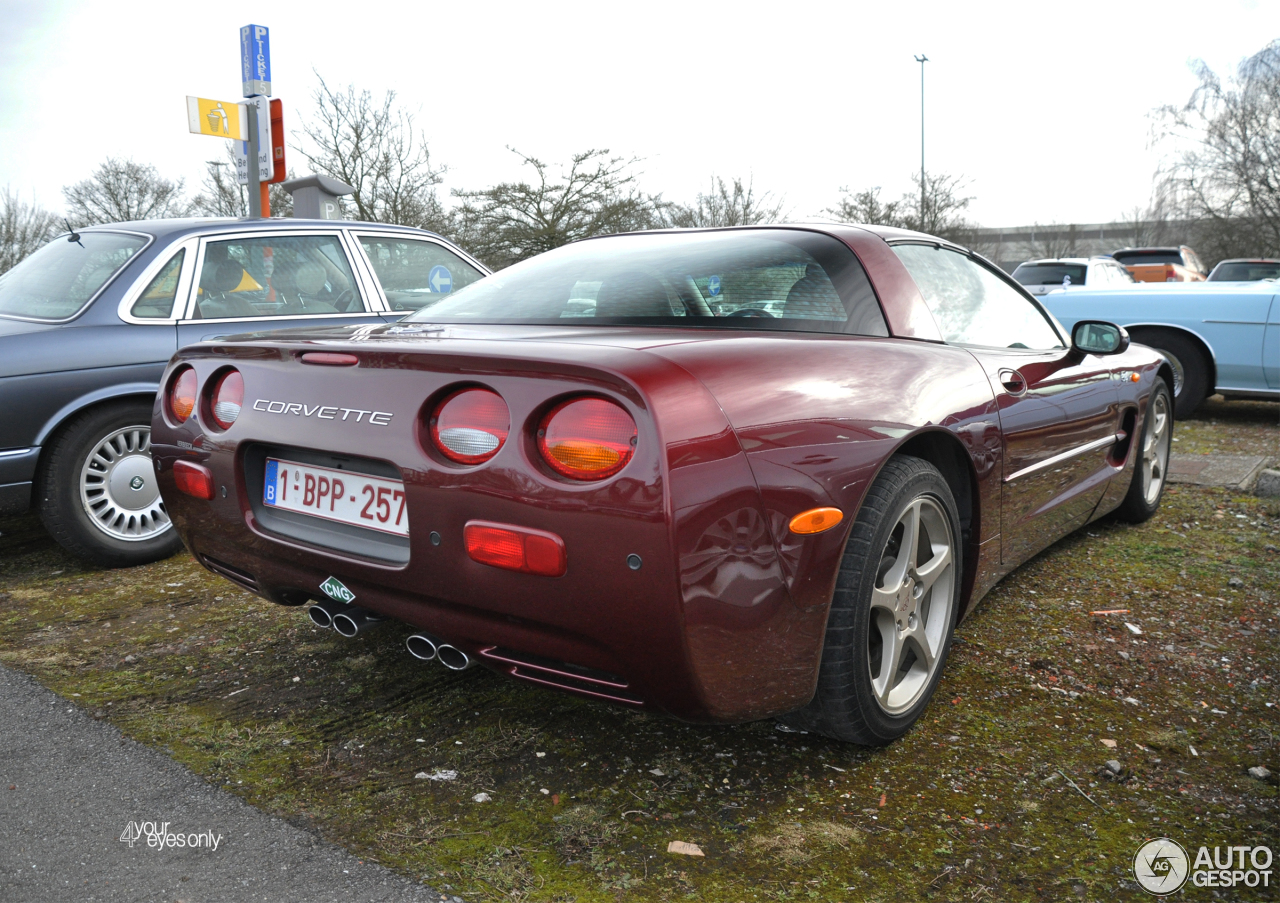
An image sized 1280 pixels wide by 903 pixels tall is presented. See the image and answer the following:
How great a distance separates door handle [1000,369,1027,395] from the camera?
289 centimetres

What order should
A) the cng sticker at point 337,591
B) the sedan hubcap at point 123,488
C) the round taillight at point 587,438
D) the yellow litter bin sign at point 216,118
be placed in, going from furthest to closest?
the yellow litter bin sign at point 216,118, the sedan hubcap at point 123,488, the cng sticker at point 337,591, the round taillight at point 587,438

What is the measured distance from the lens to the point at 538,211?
823 inches

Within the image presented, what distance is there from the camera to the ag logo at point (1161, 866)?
185 cm

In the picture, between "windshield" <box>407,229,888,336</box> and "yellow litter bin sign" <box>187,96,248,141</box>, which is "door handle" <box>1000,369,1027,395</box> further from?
"yellow litter bin sign" <box>187,96,248,141</box>

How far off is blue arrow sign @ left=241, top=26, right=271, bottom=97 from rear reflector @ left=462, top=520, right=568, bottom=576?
7.92 metres

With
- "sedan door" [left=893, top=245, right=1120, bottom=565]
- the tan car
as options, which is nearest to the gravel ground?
"sedan door" [left=893, top=245, right=1120, bottom=565]

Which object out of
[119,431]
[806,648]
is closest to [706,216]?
[119,431]

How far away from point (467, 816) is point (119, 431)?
2848 millimetres

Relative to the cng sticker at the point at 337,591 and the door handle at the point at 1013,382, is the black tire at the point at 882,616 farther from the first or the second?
the cng sticker at the point at 337,591

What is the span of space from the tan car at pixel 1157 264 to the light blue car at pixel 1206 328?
1170 centimetres

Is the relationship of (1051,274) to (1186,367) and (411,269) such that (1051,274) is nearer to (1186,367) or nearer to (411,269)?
(1186,367)

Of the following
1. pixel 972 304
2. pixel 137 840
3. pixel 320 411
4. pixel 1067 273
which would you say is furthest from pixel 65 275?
pixel 1067 273

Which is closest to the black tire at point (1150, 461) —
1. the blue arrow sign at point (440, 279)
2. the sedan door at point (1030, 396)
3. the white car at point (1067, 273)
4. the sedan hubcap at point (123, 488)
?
the sedan door at point (1030, 396)

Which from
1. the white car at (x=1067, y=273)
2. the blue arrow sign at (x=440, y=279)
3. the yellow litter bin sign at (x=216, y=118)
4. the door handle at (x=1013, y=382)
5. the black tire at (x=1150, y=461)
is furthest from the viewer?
the white car at (x=1067, y=273)
